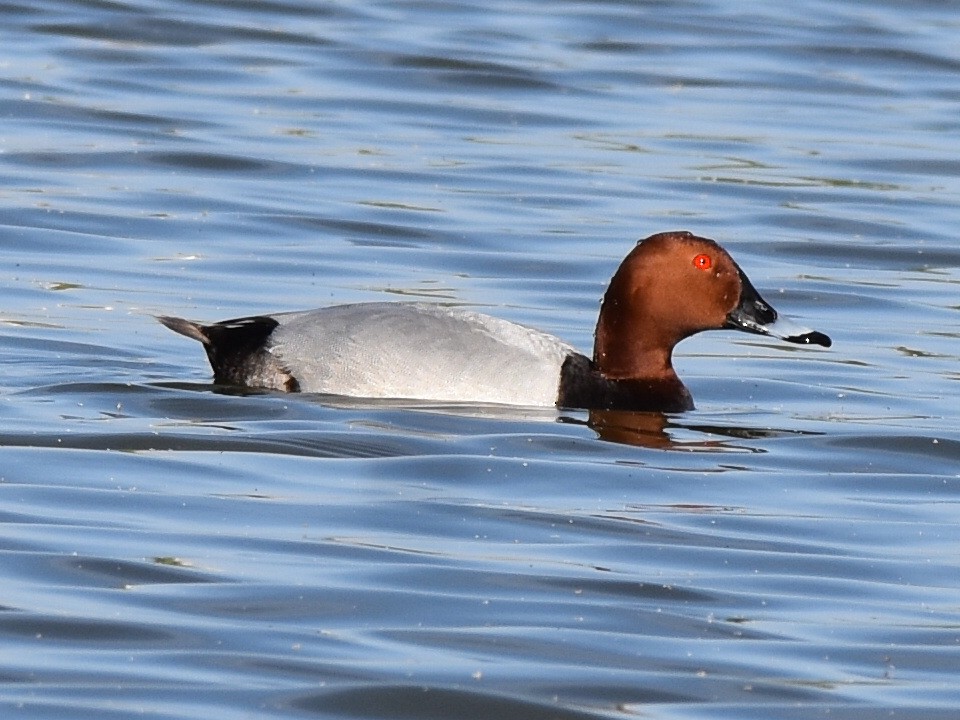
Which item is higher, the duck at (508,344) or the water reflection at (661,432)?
the duck at (508,344)

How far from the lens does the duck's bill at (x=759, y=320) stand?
373 inches

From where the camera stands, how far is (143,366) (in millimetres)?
9531

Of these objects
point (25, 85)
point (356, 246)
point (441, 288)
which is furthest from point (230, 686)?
point (25, 85)

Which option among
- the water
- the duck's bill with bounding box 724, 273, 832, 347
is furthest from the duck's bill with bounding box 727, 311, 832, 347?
the water

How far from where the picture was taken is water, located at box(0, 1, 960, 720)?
5.41 meters

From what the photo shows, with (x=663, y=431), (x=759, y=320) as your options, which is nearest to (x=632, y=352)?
(x=759, y=320)

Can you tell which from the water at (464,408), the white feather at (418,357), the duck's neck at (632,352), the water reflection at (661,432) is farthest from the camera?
the duck's neck at (632,352)

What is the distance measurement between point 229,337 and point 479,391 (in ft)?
3.50

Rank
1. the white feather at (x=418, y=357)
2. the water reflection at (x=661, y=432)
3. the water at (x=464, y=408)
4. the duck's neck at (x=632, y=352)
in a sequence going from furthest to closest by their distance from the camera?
the duck's neck at (x=632, y=352) < the white feather at (x=418, y=357) < the water reflection at (x=661, y=432) < the water at (x=464, y=408)

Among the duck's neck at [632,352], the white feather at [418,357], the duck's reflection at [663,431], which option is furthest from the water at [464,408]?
the duck's neck at [632,352]

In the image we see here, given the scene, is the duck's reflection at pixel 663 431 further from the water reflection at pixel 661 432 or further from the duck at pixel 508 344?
the duck at pixel 508 344

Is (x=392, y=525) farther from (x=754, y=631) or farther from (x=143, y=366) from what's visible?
Result: (x=143, y=366)

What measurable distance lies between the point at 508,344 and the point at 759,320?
3.90 ft

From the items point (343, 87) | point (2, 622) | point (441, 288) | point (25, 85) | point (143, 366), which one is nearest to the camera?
point (2, 622)
